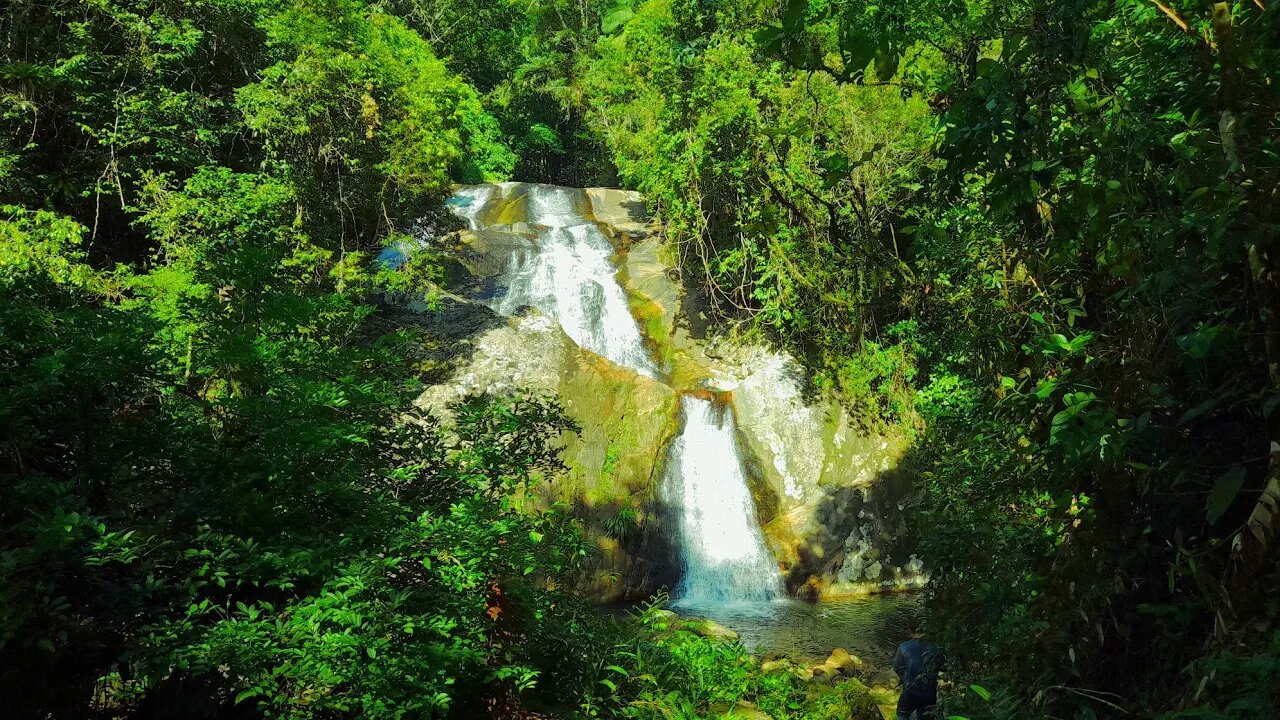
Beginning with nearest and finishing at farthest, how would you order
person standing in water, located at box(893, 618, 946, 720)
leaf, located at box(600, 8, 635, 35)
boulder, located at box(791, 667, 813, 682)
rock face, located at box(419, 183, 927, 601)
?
1. person standing in water, located at box(893, 618, 946, 720)
2. boulder, located at box(791, 667, 813, 682)
3. rock face, located at box(419, 183, 927, 601)
4. leaf, located at box(600, 8, 635, 35)

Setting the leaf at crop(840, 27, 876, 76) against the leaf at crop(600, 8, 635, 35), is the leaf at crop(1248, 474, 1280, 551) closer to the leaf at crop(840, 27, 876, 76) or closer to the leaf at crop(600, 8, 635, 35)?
the leaf at crop(840, 27, 876, 76)

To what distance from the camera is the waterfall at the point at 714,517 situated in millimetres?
12836

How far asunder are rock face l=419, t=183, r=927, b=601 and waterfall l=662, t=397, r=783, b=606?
24 cm

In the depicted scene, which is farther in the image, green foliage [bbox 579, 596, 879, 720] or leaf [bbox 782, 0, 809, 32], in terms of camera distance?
green foliage [bbox 579, 596, 879, 720]

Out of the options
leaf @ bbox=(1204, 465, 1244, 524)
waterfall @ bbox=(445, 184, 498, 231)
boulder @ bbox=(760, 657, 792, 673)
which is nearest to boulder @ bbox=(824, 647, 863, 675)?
boulder @ bbox=(760, 657, 792, 673)

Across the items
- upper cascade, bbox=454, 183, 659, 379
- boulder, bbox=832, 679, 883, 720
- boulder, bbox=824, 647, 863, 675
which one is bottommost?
boulder, bbox=824, 647, 863, 675

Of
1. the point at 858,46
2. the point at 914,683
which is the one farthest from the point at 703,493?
the point at 858,46

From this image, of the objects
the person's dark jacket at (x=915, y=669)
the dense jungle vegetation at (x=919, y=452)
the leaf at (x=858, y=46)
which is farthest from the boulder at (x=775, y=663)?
the leaf at (x=858, y=46)

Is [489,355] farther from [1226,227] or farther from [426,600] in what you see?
[1226,227]

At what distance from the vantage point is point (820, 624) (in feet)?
36.9

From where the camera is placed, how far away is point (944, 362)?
9.77 m

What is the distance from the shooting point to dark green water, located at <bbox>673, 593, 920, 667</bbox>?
10.2 m

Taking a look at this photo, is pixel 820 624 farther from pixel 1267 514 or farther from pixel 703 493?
pixel 1267 514

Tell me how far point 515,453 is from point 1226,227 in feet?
13.9
